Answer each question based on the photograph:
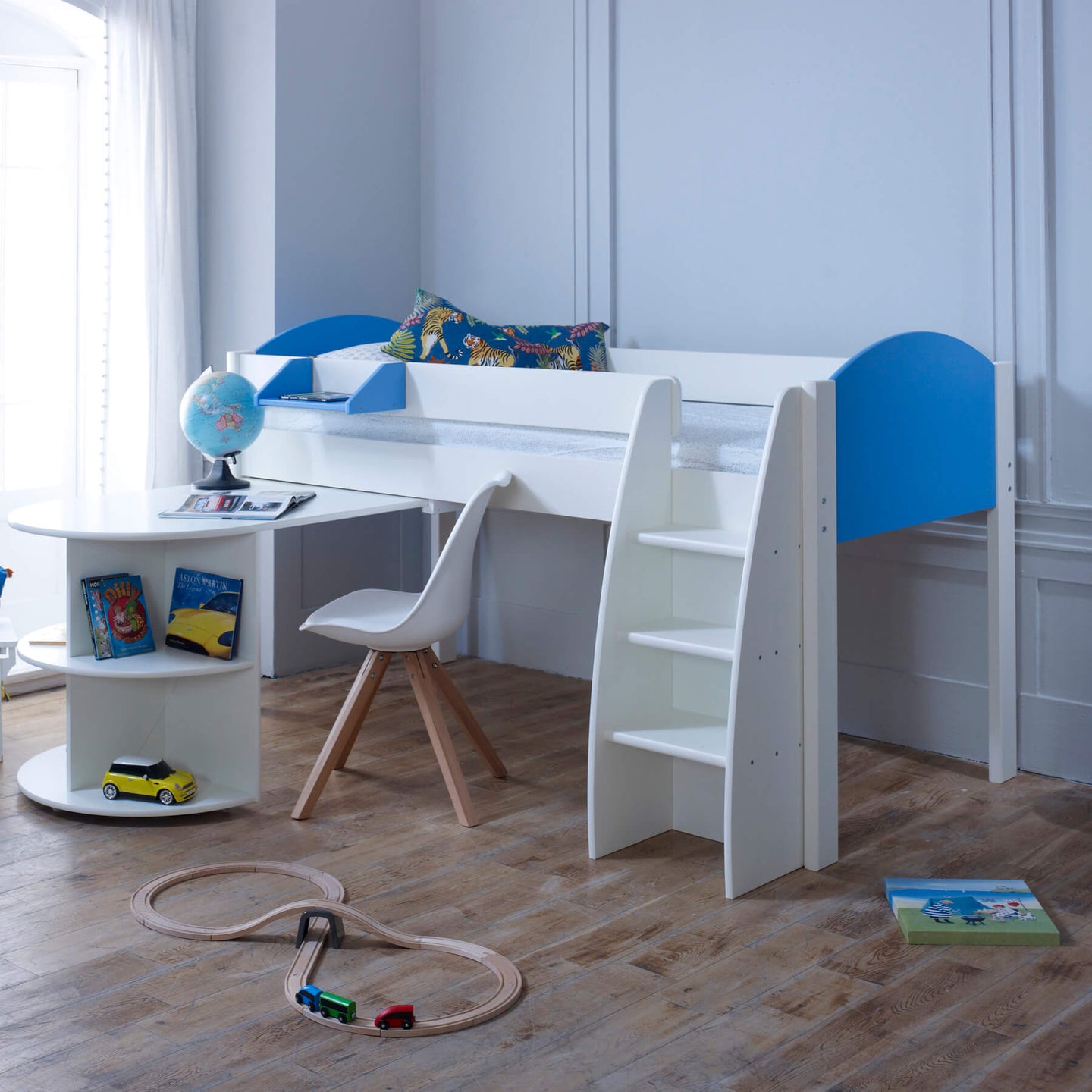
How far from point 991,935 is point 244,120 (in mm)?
2970

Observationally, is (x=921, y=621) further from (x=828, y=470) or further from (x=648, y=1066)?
(x=648, y=1066)

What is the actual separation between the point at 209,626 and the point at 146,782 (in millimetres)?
344

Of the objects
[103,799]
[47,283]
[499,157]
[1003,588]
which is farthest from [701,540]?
[47,283]

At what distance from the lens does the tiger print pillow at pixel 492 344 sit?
3.23 m

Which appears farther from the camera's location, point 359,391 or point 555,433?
point 359,391

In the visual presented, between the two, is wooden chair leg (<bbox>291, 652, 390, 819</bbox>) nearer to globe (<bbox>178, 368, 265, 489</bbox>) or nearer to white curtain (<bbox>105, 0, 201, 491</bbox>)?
globe (<bbox>178, 368, 265, 489</bbox>)

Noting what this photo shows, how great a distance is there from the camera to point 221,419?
2.96 metres

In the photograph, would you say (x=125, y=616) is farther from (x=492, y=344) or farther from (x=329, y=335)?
(x=329, y=335)

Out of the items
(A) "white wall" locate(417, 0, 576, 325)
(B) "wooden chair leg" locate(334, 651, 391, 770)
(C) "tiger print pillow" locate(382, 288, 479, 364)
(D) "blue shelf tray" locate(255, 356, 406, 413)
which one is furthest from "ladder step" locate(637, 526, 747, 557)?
(A) "white wall" locate(417, 0, 576, 325)

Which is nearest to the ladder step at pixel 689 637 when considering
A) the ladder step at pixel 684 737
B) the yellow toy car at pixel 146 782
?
the ladder step at pixel 684 737

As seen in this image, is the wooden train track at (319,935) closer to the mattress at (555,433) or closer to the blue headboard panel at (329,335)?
the mattress at (555,433)

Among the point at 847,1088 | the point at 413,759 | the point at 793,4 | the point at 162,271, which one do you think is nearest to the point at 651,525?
the point at 413,759

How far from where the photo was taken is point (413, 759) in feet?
10.0

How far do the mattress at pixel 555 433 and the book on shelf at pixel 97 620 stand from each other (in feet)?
2.40
